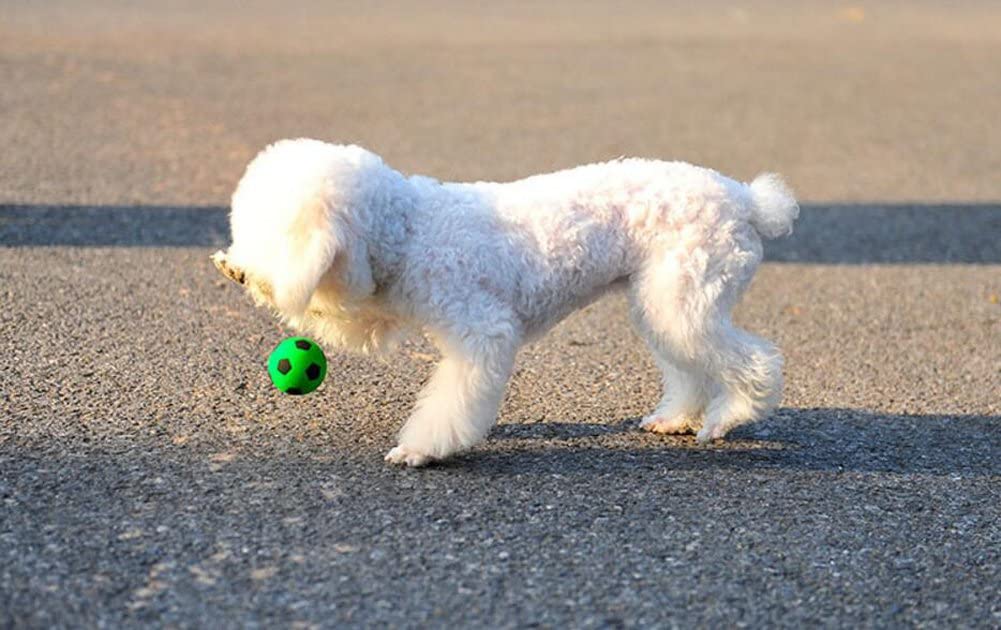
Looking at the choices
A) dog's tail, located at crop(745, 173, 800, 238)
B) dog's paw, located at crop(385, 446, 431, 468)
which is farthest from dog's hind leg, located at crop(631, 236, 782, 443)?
dog's paw, located at crop(385, 446, 431, 468)

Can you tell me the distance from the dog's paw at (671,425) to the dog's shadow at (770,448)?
0.14ft

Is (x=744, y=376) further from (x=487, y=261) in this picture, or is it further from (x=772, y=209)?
(x=487, y=261)

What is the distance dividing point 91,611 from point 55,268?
155 inches

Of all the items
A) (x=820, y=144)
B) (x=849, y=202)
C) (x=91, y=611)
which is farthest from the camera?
(x=820, y=144)

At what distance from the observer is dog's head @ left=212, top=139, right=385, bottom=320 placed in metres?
4.51

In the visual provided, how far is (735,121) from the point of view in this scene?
12.9m

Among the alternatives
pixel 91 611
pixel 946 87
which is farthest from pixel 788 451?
pixel 946 87

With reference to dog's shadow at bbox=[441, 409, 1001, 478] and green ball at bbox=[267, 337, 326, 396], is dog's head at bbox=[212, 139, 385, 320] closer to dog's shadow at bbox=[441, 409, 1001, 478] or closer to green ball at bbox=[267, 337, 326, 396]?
green ball at bbox=[267, 337, 326, 396]

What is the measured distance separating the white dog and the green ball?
16 cm

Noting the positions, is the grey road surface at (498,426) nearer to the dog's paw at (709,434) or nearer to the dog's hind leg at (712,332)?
the dog's paw at (709,434)

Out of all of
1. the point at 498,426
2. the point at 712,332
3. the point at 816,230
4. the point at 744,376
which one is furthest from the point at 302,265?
the point at 816,230

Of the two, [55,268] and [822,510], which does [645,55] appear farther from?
[822,510]

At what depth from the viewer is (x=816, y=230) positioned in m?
9.31

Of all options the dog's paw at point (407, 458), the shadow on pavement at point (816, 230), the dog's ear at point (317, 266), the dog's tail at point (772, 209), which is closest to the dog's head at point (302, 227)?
the dog's ear at point (317, 266)
